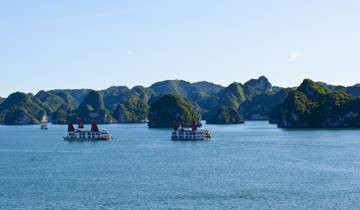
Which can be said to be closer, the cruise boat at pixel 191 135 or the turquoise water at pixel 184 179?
the turquoise water at pixel 184 179

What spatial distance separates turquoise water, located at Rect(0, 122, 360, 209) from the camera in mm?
75250

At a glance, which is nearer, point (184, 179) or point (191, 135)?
point (184, 179)

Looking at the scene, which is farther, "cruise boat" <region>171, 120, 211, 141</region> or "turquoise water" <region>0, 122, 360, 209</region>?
"cruise boat" <region>171, 120, 211, 141</region>

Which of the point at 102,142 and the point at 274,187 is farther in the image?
the point at 102,142

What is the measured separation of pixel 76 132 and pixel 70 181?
348 feet

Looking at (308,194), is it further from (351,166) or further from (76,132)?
(76,132)

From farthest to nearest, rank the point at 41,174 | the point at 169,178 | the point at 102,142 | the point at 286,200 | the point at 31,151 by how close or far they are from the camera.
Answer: the point at 102,142, the point at 31,151, the point at 41,174, the point at 169,178, the point at 286,200

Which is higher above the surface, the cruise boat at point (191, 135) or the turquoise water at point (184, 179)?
the cruise boat at point (191, 135)

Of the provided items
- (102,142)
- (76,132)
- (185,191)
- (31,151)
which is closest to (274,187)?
(185,191)

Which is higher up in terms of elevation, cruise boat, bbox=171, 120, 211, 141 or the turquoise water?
cruise boat, bbox=171, 120, 211, 141

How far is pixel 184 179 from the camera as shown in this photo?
3716 inches

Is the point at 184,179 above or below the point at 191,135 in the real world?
below

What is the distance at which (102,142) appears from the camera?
616 ft

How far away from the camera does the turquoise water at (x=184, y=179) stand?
75.2m
